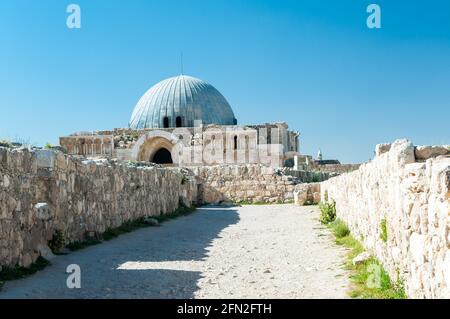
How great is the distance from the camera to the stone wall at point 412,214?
3543mm

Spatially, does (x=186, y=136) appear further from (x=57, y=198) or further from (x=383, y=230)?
(x=383, y=230)

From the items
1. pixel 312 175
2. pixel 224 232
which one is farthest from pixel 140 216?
pixel 312 175

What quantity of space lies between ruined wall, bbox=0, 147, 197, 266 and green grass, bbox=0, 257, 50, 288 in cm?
8

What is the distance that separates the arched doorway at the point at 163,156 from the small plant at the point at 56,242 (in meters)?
28.1

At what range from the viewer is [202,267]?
22.6 ft

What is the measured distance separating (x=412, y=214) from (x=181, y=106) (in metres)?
33.7

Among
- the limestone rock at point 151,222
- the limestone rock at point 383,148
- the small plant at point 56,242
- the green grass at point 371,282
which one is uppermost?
the limestone rock at point 383,148

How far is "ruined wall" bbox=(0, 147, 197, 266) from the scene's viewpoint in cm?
620

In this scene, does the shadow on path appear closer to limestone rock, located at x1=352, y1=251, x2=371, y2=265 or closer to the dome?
limestone rock, located at x1=352, y1=251, x2=371, y2=265

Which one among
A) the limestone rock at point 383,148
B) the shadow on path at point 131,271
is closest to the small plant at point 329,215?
the shadow on path at point 131,271

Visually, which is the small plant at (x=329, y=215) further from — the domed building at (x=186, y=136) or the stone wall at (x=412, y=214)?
the domed building at (x=186, y=136)

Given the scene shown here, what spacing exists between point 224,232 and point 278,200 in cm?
995

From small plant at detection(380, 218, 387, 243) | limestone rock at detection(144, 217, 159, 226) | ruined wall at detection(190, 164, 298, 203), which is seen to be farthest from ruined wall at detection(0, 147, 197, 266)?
ruined wall at detection(190, 164, 298, 203)

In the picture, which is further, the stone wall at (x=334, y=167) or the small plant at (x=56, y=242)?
the stone wall at (x=334, y=167)
